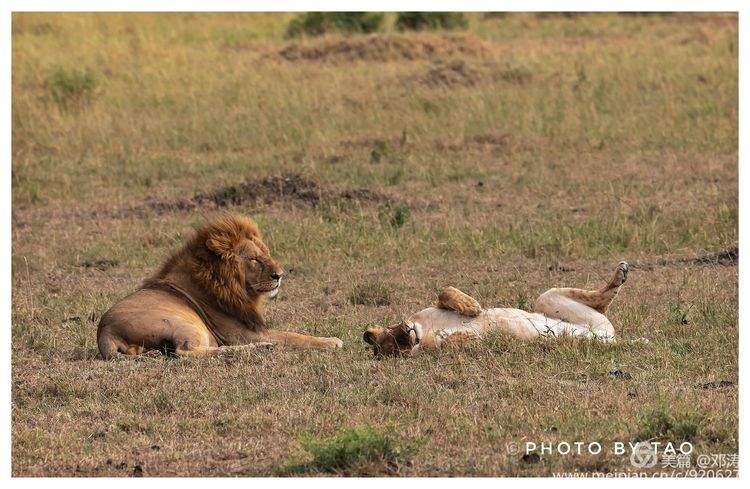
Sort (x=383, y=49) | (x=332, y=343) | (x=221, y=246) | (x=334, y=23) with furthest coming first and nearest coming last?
(x=334, y=23), (x=383, y=49), (x=221, y=246), (x=332, y=343)

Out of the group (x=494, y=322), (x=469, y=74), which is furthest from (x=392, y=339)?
(x=469, y=74)

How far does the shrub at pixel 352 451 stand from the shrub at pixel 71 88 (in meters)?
11.2

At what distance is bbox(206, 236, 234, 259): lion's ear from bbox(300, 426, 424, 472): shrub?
2.26m

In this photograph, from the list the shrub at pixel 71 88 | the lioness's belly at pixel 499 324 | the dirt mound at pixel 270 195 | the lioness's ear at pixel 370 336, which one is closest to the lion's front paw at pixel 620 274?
the lioness's belly at pixel 499 324

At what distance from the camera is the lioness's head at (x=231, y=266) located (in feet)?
23.4

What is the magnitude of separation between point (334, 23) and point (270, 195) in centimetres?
1008

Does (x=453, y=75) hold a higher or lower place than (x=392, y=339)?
higher

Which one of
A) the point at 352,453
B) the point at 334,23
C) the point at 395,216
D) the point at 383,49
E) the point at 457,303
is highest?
the point at 334,23

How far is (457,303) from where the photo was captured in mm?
6684

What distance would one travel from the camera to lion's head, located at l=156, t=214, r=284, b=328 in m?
7.14

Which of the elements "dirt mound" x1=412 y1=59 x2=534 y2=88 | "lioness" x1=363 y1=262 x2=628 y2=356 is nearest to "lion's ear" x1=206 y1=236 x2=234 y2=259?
"lioness" x1=363 y1=262 x2=628 y2=356

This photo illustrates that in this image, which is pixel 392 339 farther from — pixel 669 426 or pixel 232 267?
pixel 669 426

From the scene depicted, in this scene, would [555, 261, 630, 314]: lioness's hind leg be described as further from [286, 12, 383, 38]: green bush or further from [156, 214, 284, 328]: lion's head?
[286, 12, 383, 38]: green bush

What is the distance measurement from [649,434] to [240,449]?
1586 millimetres
